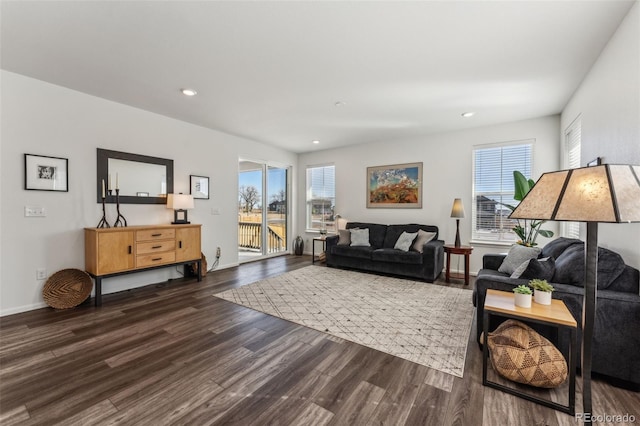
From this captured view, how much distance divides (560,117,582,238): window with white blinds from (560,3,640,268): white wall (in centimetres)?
57

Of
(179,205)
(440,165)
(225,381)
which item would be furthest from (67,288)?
(440,165)

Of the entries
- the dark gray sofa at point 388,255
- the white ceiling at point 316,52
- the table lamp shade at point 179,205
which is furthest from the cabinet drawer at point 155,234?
the dark gray sofa at point 388,255

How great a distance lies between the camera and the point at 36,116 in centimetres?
304

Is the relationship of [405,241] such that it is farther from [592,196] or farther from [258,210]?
[592,196]

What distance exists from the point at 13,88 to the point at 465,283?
6.20 m

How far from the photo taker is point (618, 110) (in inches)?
83.6

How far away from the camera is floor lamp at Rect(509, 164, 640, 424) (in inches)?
44.8

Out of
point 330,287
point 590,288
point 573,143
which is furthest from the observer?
point 330,287

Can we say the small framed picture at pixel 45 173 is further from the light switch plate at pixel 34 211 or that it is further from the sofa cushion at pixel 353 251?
the sofa cushion at pixel 353 251

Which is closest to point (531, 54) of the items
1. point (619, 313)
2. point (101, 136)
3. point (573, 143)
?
point (573, 143)

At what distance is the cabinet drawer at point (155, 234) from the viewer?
3578 mm

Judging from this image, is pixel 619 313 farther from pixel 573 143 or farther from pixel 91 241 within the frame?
pixel 91 241

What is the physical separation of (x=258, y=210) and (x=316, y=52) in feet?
13.8

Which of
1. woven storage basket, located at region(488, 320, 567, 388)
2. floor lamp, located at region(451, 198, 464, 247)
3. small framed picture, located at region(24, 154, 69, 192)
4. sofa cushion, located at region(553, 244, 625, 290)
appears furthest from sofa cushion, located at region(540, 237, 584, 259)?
small framed picture, located at region(24, 154, 69, 192)
